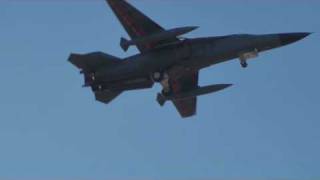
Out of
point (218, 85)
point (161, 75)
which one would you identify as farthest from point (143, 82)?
point (218, 85)

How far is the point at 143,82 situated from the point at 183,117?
8540 millimetres

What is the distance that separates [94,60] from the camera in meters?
61.8

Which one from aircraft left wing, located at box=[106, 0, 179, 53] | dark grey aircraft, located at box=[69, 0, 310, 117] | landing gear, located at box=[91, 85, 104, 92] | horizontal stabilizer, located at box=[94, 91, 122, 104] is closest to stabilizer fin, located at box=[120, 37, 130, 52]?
dark grey aircraft, located at box=[69, 0, 310, 117]

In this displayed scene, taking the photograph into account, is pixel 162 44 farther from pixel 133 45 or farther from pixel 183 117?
pixel 183 117

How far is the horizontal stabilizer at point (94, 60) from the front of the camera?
202ft

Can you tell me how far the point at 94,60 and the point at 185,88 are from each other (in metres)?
8.65

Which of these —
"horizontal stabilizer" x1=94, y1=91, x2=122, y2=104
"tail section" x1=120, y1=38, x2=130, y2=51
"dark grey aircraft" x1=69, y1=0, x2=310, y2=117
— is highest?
"tail section" x1=120, y1=38, x2=130, y2=51

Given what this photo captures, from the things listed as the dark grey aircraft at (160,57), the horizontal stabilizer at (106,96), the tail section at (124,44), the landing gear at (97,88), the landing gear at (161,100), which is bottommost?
the landing gear at (161,100)

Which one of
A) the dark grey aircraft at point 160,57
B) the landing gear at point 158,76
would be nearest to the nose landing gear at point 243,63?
the dark grey aircraft at point 160,57

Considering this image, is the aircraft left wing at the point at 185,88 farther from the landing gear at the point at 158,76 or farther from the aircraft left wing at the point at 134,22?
the aircraft left wing at the point at 134,22

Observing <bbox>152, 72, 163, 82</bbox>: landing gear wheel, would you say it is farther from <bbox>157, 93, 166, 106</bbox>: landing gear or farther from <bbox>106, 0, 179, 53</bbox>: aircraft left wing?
<bbox>157, 93, 166, 106</bbox>: landing gear

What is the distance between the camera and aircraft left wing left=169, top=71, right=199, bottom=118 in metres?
65.4

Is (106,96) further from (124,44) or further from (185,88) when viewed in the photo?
(185,88)

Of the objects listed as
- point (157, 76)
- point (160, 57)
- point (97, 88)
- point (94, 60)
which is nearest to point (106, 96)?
point (97, 88)
